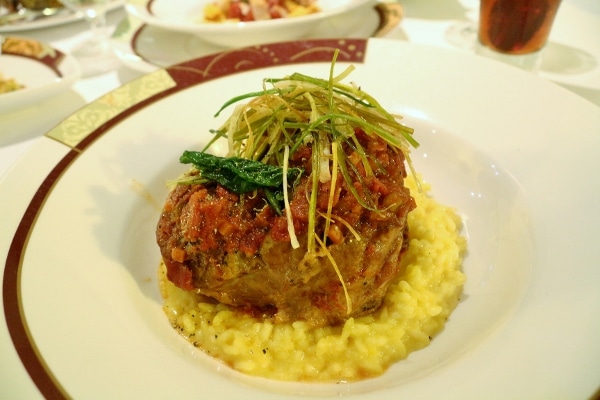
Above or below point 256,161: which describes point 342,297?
below

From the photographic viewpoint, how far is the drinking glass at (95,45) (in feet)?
17.0

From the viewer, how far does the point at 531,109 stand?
3471mm

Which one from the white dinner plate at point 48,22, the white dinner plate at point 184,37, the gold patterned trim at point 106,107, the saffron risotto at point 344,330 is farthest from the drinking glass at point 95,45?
the saffron risotto at point 344,330

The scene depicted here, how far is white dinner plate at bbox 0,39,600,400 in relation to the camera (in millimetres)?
2107

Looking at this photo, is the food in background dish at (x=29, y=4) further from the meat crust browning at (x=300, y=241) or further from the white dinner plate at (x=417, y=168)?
the meat crust browning at (x=300, y=241)

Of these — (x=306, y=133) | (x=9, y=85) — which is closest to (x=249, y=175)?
(x=306, y=133)

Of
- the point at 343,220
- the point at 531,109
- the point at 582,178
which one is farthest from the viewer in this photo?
the point at 531,109

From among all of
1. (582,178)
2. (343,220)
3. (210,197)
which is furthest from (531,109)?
(210,197)

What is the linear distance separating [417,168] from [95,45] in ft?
13.2

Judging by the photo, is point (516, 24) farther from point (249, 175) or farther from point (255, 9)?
point (249, 175)

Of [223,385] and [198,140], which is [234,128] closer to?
[198,140]

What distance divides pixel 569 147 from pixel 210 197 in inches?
90.7

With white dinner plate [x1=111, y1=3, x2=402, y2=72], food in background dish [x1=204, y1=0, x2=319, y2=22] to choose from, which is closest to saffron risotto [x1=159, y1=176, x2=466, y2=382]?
white dinner plate [x1=111, y1=3, x2=402, y2=72]

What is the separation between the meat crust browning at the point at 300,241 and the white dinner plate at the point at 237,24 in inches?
92.9
